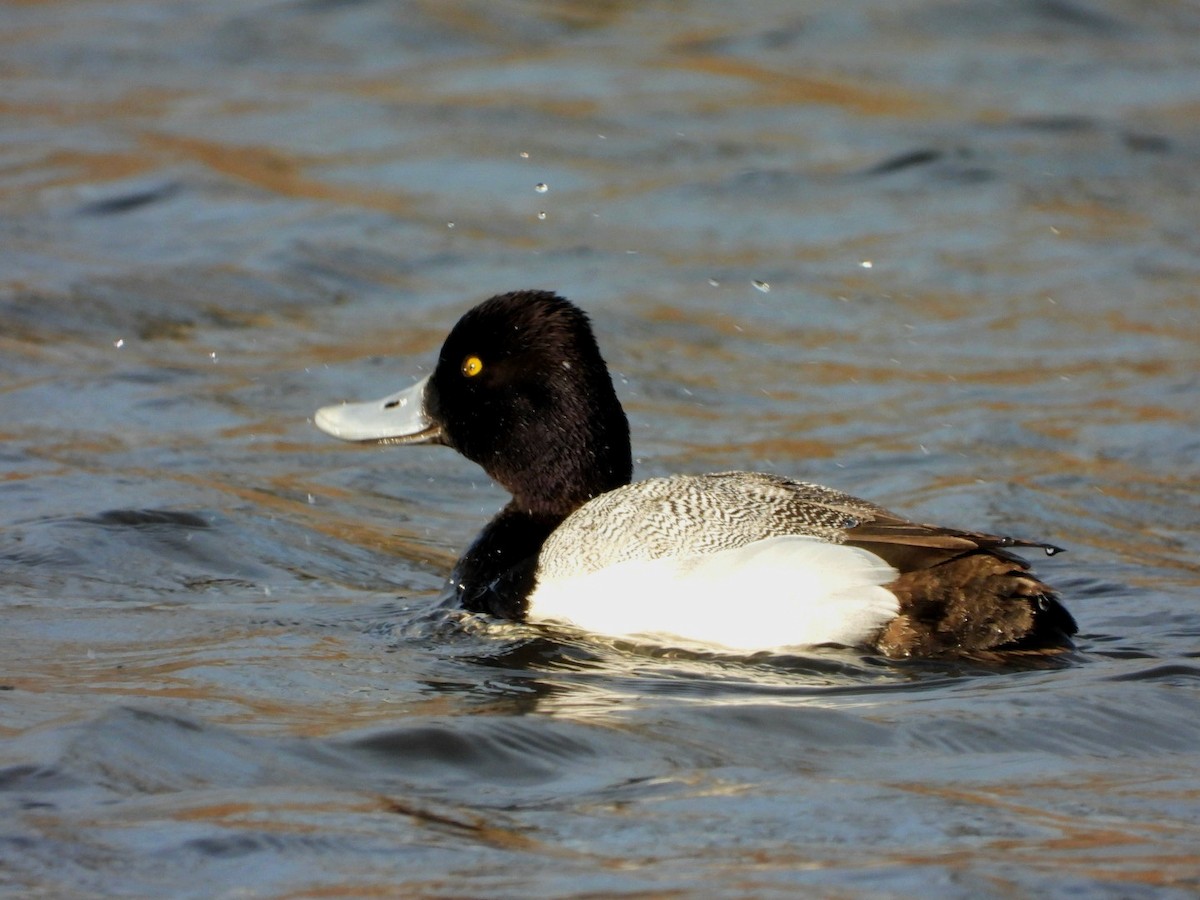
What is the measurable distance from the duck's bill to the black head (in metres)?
0.25

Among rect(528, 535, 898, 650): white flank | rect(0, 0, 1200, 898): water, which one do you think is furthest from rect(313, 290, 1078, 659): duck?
rect(0, 0, 1200, 898): water

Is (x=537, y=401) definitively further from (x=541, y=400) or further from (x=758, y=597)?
(x=758, y=597)

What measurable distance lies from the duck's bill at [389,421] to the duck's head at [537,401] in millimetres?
166

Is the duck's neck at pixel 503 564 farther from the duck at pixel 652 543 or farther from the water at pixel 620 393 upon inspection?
the water at pixel 620 393

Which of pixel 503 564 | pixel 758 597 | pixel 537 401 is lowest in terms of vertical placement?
pixel 503 564

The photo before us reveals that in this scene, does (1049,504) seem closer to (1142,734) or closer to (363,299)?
(1142,734)

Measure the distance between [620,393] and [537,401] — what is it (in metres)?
3.07

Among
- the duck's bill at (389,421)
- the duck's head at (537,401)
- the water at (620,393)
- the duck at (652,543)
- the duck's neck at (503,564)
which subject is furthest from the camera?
the duck's bill at (389,421)

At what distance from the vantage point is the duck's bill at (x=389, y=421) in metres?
6.36

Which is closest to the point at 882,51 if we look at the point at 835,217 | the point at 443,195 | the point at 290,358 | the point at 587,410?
the point at 835,217

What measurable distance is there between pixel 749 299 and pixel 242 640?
18.2 ft

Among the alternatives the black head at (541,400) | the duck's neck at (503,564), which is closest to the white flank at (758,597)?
the duck's neck at (503,564)

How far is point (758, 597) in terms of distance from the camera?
5000mm

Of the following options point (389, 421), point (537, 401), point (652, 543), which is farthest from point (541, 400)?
point (652, 543)
